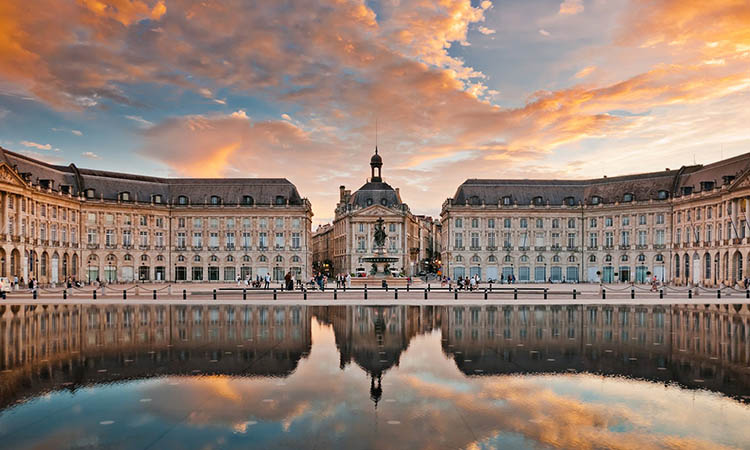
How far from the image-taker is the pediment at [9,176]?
66.3 metres

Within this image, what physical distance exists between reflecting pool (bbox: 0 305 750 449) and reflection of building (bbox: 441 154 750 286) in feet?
227

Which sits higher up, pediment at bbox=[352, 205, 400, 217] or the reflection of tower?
pediment at bbox=[352, 205, 400, 217]

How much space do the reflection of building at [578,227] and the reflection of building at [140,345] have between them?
71.4 metres

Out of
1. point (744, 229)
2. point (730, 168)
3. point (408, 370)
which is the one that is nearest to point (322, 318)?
point (408, 370)

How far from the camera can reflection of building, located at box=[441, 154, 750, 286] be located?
88.2m

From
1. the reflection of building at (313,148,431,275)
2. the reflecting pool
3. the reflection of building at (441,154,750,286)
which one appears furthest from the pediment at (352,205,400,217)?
the reflecting pool

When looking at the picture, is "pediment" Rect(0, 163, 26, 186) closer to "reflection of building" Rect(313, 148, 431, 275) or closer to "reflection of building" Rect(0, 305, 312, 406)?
"reflection of building" Rect(0, 305, 312, 406)

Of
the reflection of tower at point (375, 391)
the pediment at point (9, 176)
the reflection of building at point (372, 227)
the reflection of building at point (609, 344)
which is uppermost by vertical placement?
the pediment at point (9, 176)

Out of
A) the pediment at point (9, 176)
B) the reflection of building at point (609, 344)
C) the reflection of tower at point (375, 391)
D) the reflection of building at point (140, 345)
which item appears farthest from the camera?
the pediment at point (9, 176)

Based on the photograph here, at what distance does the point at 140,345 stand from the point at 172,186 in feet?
276

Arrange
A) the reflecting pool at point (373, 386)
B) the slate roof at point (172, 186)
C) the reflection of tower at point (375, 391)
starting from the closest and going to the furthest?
the reflecting pool at point (373, 386), the reflection of tower at point (375, 391), the slate roof at point (172, 186)

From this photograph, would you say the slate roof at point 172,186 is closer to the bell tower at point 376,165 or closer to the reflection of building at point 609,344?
the bell tower at point 376,165

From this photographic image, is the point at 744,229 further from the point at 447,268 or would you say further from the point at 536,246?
the point at 447,268

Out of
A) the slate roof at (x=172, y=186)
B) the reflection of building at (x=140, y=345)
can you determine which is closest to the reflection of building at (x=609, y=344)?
the reflection of building at (x=140, y=345)
